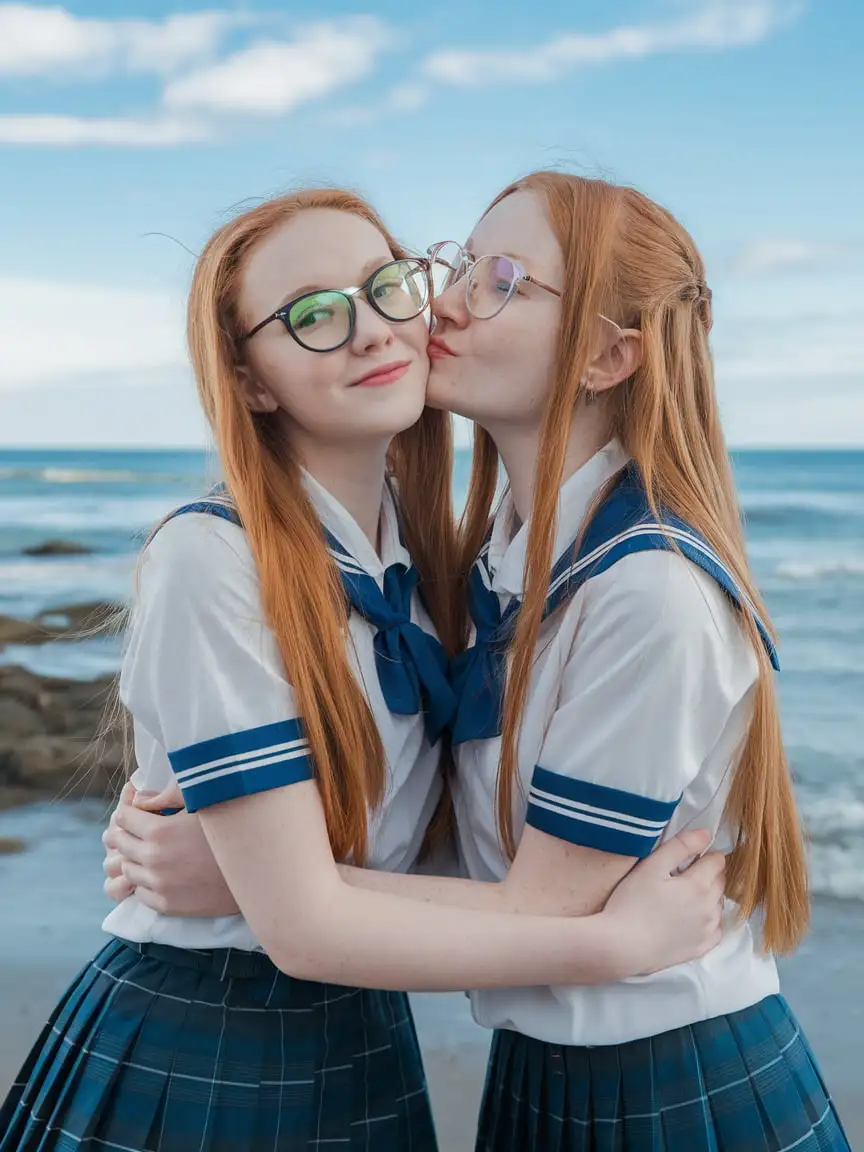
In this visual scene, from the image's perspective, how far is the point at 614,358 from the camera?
76.8 inches

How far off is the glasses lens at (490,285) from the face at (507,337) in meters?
0.01

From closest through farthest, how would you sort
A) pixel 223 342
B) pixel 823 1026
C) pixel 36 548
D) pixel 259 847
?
1. pixel 259 847
2. pixel 223 342
3. pixel 823 1026
4. pixel 36 548

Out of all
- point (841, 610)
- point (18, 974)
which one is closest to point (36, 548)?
point (841, 610)

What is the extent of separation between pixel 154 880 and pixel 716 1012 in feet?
2.70

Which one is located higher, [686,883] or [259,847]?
[259,847]

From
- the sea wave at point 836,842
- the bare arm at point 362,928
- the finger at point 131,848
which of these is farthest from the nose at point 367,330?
the sea wave at point 836,842

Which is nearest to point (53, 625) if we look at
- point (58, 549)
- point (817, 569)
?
point (58, 549)

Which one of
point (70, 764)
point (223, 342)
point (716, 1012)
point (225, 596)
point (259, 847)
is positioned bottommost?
point (70, 764)

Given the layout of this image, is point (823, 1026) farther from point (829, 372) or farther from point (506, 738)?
point (829, 372)

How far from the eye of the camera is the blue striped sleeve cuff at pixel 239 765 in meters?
1.64

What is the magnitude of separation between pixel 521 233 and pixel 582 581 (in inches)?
23.0

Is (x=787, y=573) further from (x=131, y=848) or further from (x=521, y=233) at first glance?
(x=131, y=848)

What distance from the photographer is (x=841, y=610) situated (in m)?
12.4

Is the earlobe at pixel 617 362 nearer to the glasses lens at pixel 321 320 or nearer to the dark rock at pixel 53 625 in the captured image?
the glasses lens at pixel 321 320
